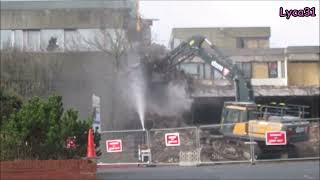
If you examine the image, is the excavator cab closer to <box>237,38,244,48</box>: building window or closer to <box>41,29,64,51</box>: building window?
<box>41,29,64,51</box>: building window

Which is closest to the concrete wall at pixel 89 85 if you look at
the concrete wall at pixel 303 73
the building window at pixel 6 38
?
the building window at pixel 6 38

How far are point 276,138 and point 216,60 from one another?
916 centimetres

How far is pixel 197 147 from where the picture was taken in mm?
27703

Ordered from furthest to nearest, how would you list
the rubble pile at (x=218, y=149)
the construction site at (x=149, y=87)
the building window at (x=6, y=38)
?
the building window at (x=6, y=38), the rubble pile at (x=218, y=149), the construction site at (x=149, y=87)

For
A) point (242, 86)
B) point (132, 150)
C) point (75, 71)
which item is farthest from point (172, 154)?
point (75, 71)

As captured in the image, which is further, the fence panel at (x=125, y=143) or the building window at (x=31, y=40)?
the building window at (x=31, y=40)

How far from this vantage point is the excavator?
28.5m

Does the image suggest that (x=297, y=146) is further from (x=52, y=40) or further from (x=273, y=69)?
(x=273, y=69)

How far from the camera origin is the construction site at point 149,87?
1101 inches

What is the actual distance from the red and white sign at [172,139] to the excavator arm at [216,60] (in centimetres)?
740

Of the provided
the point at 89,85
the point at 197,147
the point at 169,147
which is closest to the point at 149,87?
the point at 89,85

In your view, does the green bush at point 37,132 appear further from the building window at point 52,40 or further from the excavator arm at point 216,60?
the building window at point 52,40

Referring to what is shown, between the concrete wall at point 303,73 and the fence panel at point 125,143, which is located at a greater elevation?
the concrete wall at point 303,73

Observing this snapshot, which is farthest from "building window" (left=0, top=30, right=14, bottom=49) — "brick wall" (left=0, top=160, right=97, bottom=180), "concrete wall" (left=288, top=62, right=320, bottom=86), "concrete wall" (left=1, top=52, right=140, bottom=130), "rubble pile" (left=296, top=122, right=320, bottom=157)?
"brick wall" (left=0, top=160, right=97, bottom=180)
